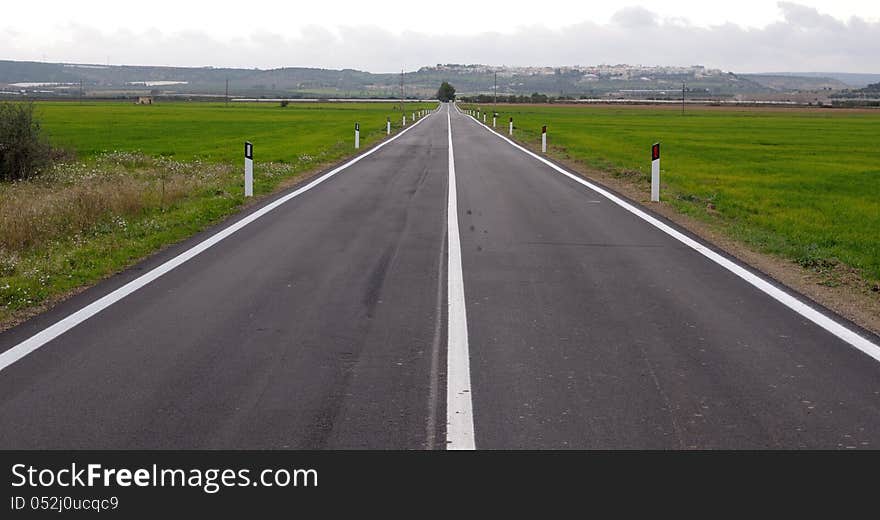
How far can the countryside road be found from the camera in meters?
5.74

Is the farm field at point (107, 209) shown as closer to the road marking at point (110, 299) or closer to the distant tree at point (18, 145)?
the road marking at point (110, 299)

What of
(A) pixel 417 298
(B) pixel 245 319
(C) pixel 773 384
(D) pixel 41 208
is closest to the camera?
(C) pixel 773 384

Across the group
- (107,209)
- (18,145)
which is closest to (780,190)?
(107,209)

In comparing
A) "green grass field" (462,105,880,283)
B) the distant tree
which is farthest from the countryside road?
the distant tree

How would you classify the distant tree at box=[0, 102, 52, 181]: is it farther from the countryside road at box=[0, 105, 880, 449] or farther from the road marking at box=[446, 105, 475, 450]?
the road marking at box=[446, 105, 475, 450]

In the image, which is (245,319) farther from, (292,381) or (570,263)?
(570,263)

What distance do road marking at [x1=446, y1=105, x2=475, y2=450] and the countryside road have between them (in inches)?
1.0

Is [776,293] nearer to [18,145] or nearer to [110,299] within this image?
[110,299]

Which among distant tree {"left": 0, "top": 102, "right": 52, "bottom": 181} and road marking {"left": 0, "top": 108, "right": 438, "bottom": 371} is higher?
distant tree {"left": 0, "top": 102, "right": 52, "bottom": 181}

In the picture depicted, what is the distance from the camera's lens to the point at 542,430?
5727 mm

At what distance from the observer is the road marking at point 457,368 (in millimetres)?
5668
